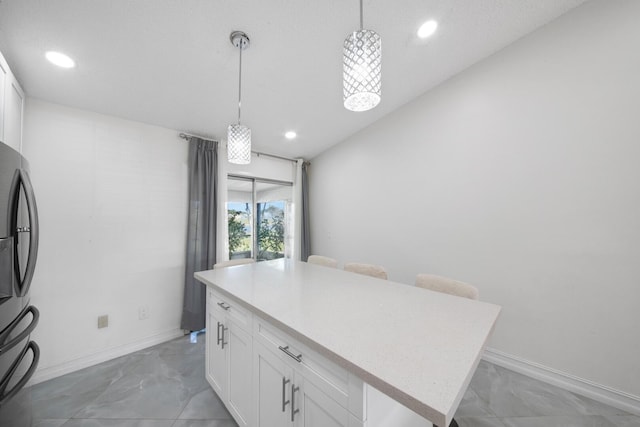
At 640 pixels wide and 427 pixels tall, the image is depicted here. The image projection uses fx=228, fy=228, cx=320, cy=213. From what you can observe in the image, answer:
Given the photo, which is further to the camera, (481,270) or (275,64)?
(481,270)

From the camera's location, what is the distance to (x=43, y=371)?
1915 mm

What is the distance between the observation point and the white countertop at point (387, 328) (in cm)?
62

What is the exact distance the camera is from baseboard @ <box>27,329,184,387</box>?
1.92 m

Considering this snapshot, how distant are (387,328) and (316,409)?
411 mm

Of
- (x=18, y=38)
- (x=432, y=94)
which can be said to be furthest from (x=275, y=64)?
(x=432, y=94)

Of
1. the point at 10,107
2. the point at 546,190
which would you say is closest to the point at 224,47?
the point at 10,107

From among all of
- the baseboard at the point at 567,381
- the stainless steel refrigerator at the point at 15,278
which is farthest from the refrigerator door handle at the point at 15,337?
the baseboard at the point at 567,381

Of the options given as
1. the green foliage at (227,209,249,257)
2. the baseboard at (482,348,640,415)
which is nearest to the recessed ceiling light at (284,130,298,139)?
the green foliage at (227,209,249,257)

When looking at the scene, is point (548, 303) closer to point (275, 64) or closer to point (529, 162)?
point (529, 162)

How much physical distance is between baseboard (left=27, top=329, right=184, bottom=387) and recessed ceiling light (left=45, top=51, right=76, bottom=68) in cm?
235

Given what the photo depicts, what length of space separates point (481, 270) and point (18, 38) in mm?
3872

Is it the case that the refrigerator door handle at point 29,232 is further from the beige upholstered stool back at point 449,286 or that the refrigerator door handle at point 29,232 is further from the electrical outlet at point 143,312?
the beige upholstered stool back at point 449,286

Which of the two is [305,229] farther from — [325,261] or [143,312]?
[143,312]

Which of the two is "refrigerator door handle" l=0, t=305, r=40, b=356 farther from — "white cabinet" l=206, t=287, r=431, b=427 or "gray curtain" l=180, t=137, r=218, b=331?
"gray curtain" l=180, t=137, r=218, b=331
